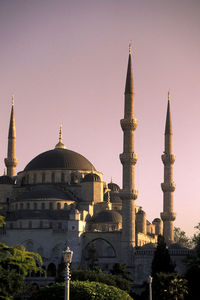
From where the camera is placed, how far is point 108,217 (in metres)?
65.9

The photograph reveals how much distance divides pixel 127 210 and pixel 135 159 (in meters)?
4.67

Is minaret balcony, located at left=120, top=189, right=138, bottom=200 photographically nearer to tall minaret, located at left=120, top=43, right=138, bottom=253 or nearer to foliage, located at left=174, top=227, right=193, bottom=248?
tall minaret, located at left=120, top=43, right=138, bottom=253

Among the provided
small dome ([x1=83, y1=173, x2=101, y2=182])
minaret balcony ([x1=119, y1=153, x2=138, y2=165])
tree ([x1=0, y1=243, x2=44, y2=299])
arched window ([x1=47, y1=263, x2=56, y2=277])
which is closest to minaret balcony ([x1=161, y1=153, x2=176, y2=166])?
small dome ([x1=83, y1=173, x2=101, y2=182])

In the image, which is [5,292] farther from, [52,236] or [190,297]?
[52,236]

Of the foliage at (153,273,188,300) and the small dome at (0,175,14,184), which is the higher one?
the small dome at (0,175,14,184)

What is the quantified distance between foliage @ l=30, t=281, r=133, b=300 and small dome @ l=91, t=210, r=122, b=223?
3262 centimetres

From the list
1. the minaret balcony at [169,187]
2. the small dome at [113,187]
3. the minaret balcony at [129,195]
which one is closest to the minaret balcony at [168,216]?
the minaret balcony at [169,187]

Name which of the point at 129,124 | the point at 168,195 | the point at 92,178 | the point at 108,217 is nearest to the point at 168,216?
the point at 168,195

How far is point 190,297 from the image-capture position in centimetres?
4841

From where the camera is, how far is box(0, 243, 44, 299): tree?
3259cm

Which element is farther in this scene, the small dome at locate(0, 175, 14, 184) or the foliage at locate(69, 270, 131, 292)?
the small dome at locate(0, 175, 14, 184)

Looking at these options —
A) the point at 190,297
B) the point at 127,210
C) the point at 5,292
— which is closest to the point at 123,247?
the point at 127,210

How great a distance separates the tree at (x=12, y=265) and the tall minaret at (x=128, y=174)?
25687mm

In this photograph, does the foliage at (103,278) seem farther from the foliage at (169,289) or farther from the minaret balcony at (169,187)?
the minaret balcony at (169,187)
